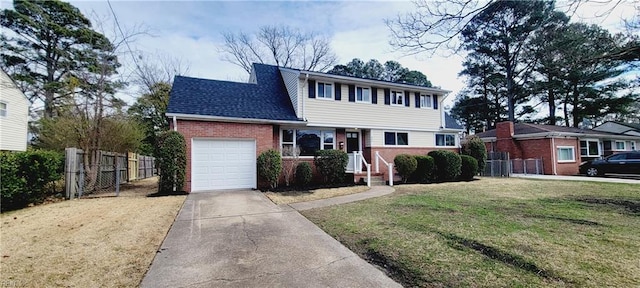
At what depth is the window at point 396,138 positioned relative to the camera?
48.8 feet

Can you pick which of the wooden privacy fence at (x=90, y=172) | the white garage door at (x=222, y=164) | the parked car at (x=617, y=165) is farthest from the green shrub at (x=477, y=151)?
the wooden privacy fence at (x=90, y=172)

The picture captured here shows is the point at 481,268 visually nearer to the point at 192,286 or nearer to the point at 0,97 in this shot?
the point at 192,286

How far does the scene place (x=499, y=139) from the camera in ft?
70.3

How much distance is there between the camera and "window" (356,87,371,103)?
1450cm

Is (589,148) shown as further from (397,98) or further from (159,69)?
(159,69)

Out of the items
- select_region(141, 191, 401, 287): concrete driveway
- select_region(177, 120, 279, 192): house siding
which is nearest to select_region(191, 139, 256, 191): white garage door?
select_region(177, 120, 279, 192): house siding

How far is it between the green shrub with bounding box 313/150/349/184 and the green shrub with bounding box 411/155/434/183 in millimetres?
3819

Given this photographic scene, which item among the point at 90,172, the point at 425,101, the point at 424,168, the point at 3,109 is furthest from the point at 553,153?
the point at 3,109

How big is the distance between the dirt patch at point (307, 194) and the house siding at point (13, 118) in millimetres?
15999

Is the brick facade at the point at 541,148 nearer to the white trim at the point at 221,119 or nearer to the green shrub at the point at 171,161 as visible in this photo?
the white trim at the point at 221,119

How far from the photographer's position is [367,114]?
14.5 m

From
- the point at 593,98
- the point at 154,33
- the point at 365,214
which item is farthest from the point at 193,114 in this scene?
the point at 593,98

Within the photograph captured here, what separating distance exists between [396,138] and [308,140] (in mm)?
5039

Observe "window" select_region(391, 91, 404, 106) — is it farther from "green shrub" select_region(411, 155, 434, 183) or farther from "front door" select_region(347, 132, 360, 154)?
"green shrub" select_region(411, 155, 434, 183)
